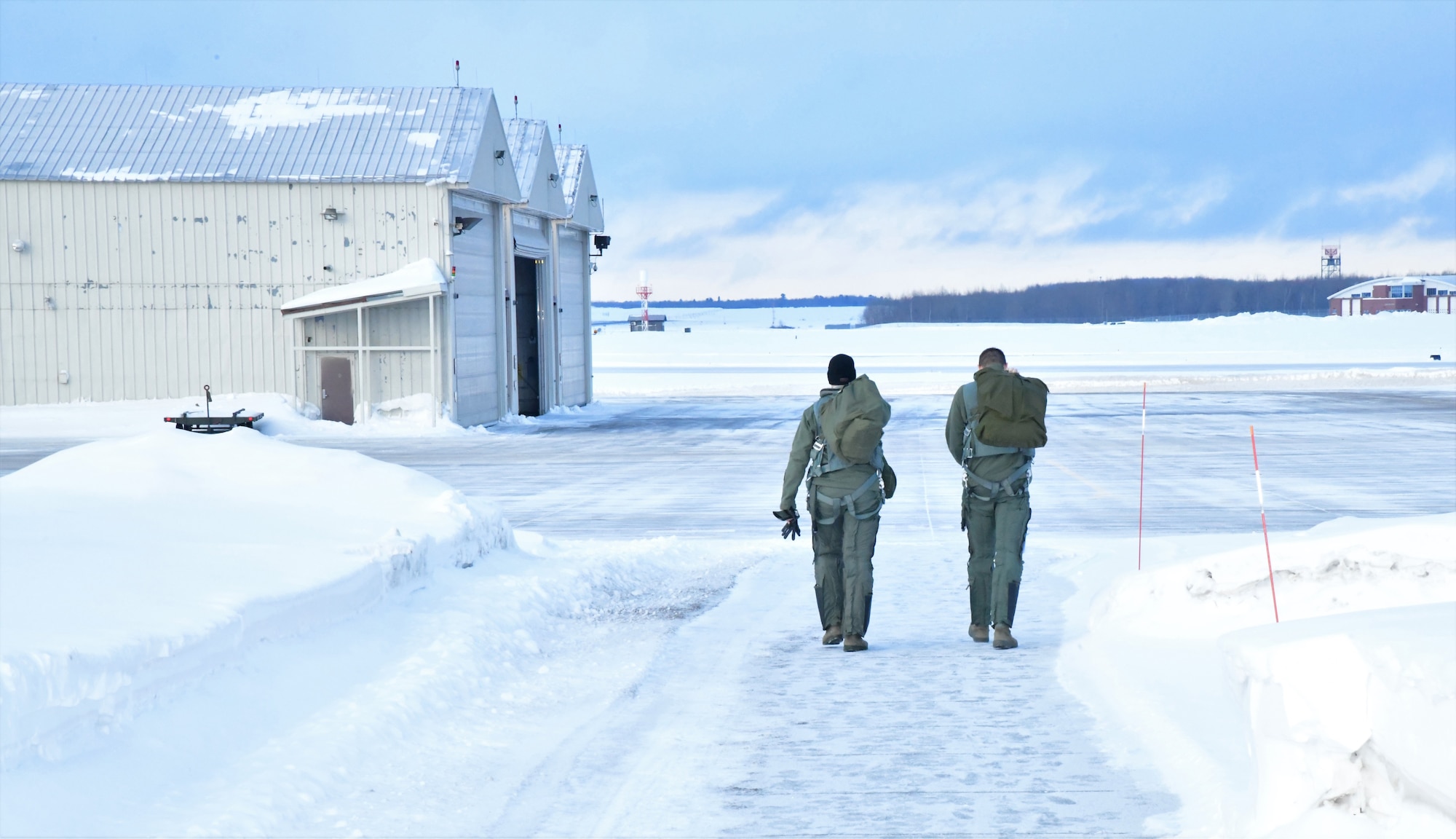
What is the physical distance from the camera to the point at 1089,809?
5051 millimetres

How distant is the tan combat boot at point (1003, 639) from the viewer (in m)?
8.02

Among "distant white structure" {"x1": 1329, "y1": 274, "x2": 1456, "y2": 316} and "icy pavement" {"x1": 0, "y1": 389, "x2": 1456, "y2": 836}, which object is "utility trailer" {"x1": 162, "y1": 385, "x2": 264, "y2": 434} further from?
"distant white structure" {"x1": 1329, "y1": 274, "x2": 1456, "y2": 316}

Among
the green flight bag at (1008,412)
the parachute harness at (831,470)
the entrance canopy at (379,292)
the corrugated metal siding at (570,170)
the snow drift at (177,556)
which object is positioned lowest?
the snow drift at (177,556)

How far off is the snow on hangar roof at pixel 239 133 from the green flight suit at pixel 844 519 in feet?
72.0

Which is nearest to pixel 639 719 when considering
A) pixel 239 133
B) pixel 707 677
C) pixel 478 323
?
pixel 707 677

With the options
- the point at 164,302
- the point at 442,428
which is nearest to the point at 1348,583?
the point at 442,428

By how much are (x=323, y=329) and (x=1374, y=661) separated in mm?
27221

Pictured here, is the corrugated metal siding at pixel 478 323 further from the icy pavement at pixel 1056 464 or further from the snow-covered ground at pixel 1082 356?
the snow-covered ground at pixel 1082 356

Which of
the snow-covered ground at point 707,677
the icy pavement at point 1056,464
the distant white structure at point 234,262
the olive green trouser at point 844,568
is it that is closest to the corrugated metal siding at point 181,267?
the distant white structure at point 234,262

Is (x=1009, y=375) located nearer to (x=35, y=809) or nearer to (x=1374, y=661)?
(x=1374, y=661)

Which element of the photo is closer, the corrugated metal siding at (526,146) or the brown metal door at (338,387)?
the brown metal door at (338,387)

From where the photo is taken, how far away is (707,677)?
24.2 feet

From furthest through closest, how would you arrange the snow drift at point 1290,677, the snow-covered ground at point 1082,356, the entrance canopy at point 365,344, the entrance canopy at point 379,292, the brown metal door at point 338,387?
1. the snow-covered ground at point 1082,356
2. the brown metal door at point 338,387
3. the entrance canopy at point 365,344
4. the entrance canopy at point 379,292
5. the snow drift at point 1290,677

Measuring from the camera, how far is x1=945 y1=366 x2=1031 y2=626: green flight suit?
7.95 meters
